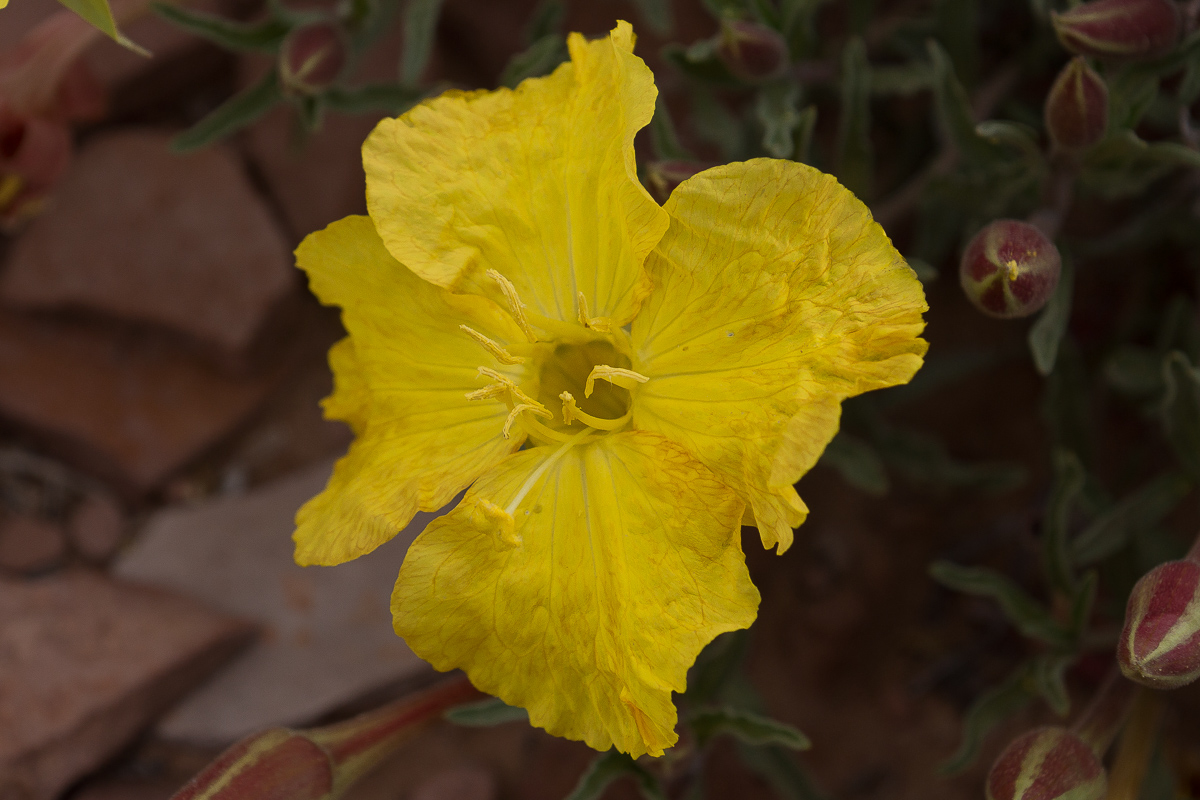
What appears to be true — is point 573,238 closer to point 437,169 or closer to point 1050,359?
point 437,169

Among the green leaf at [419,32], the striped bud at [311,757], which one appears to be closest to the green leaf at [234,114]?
the green leaf at [419,32]

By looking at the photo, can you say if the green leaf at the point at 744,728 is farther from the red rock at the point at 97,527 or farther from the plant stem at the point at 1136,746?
the red rock at the point at 97,527

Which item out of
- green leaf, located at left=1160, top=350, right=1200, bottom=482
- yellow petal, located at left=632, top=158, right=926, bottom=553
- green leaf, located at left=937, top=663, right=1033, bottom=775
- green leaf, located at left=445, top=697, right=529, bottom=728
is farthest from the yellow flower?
green leaf, located at left=937, top=663, right=1033, bottom=775

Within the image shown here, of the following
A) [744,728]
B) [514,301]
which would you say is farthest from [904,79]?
[744,728]

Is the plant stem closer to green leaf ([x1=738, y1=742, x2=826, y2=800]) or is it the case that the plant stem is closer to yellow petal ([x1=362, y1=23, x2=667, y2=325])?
green leaf ([x1=738, y1=742, x2=826, y2=800])

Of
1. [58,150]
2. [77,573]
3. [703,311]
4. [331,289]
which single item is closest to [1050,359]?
[703,311]
